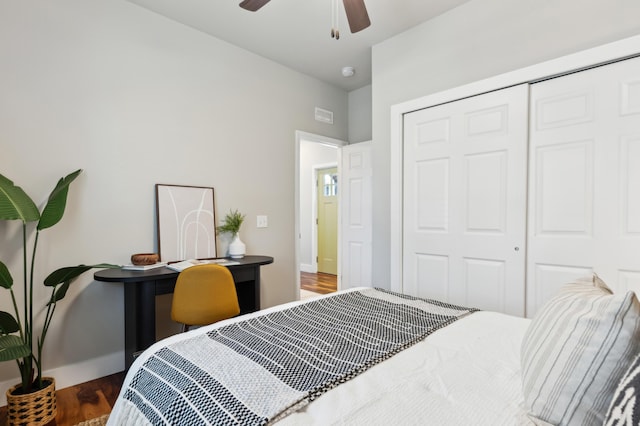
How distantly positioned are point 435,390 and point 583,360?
357 millimetres

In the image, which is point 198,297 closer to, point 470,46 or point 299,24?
point 299,24

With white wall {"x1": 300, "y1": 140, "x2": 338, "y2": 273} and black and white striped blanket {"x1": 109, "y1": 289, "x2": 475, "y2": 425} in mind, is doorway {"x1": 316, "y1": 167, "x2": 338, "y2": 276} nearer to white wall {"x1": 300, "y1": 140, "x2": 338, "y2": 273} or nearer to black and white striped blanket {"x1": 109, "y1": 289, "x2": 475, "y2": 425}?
white wall {"x1": 300, "y1": 140, "x2": 338, "y2": 273}

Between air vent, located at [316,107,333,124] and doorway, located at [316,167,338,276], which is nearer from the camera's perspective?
air vent, located at [316,107,333,124]

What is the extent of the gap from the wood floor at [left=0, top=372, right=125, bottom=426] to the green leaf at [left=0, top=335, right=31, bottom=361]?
0.57 meters

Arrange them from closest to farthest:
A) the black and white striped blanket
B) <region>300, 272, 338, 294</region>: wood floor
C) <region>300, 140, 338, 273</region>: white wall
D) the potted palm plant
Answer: the black and white striped blanket < the potted palm plant < <region>300, 272, 338, 294</region>: wood floor < <region>300, 140, 338, 273</region>: white wall

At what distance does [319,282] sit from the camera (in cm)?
557

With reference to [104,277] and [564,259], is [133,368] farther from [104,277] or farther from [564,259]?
[564,259]

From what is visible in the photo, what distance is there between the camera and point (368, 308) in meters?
1.64

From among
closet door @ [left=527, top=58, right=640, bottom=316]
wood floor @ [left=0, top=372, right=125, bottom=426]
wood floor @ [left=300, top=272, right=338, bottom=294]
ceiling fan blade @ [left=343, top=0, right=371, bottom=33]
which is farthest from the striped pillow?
wood floor @ [left=300, top=272, right=338, bottom=294]

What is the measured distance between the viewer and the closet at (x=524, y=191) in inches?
76.4

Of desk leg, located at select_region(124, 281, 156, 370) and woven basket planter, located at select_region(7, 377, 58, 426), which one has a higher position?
desk leg, located at select_region(124, 281, 156, 370)

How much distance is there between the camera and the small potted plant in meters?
2.97

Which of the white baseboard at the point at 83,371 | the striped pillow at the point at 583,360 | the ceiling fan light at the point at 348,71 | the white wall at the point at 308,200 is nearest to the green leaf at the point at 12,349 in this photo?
the white baseboard at the point at 83,371

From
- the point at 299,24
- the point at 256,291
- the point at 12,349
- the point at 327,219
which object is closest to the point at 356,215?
the point at 256,291
